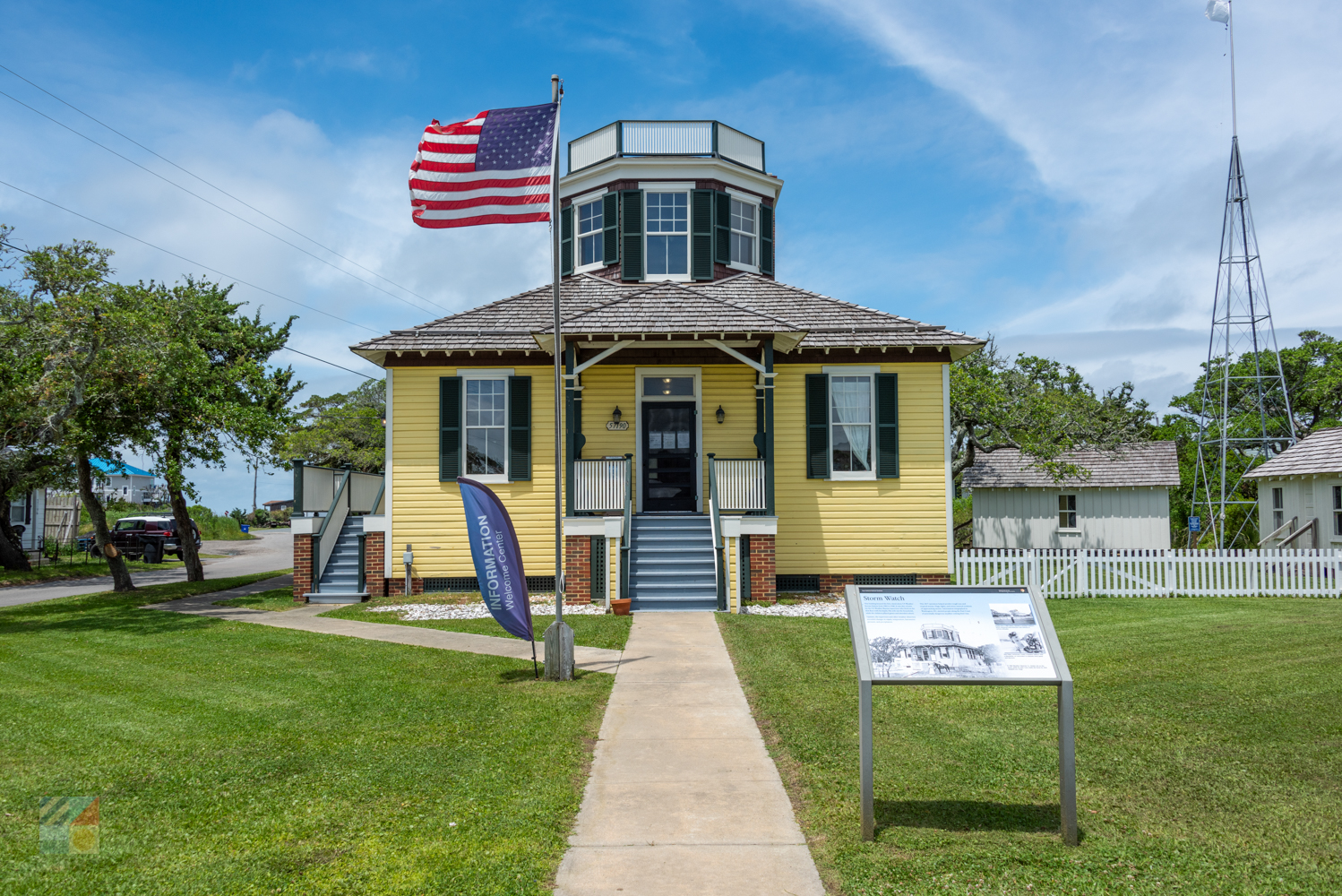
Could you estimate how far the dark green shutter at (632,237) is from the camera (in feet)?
58.1

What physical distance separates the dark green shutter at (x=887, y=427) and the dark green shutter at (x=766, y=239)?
170 inches

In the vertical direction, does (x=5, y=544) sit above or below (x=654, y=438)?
below

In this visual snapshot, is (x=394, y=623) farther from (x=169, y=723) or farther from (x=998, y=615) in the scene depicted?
(x=998, y=615)

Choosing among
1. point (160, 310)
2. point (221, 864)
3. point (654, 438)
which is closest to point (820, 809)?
point (221, 864)

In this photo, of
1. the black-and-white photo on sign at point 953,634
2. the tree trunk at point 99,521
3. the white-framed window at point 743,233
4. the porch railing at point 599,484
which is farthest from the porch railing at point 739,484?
the tree trunk at point 99,521

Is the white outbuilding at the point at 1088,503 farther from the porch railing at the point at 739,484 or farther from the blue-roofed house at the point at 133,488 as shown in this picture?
the blue-roofed house at the point at 133,488

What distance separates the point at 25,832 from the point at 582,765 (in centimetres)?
305

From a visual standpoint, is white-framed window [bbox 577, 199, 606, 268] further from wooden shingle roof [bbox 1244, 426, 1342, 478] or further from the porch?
wooden shingle roof [bbox 1244, 426, 1342, 478]

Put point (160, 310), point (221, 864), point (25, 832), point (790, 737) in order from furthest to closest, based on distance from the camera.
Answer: point (160, 310), point (790, 737), point (25, 832), point (221, 864)

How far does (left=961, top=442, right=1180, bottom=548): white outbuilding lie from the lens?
23922 mm

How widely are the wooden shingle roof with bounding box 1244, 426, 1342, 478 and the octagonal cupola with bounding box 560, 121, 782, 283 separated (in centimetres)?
1389

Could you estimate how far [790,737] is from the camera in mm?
6277

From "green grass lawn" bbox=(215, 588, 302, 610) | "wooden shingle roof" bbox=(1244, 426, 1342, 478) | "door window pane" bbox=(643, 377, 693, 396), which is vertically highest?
"door window pane" bbox=(643, 377, 693, 396)

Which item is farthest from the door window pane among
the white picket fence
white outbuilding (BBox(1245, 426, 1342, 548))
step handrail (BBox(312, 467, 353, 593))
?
white outbuilding (BBox(1245, 426, 1342, 548))
